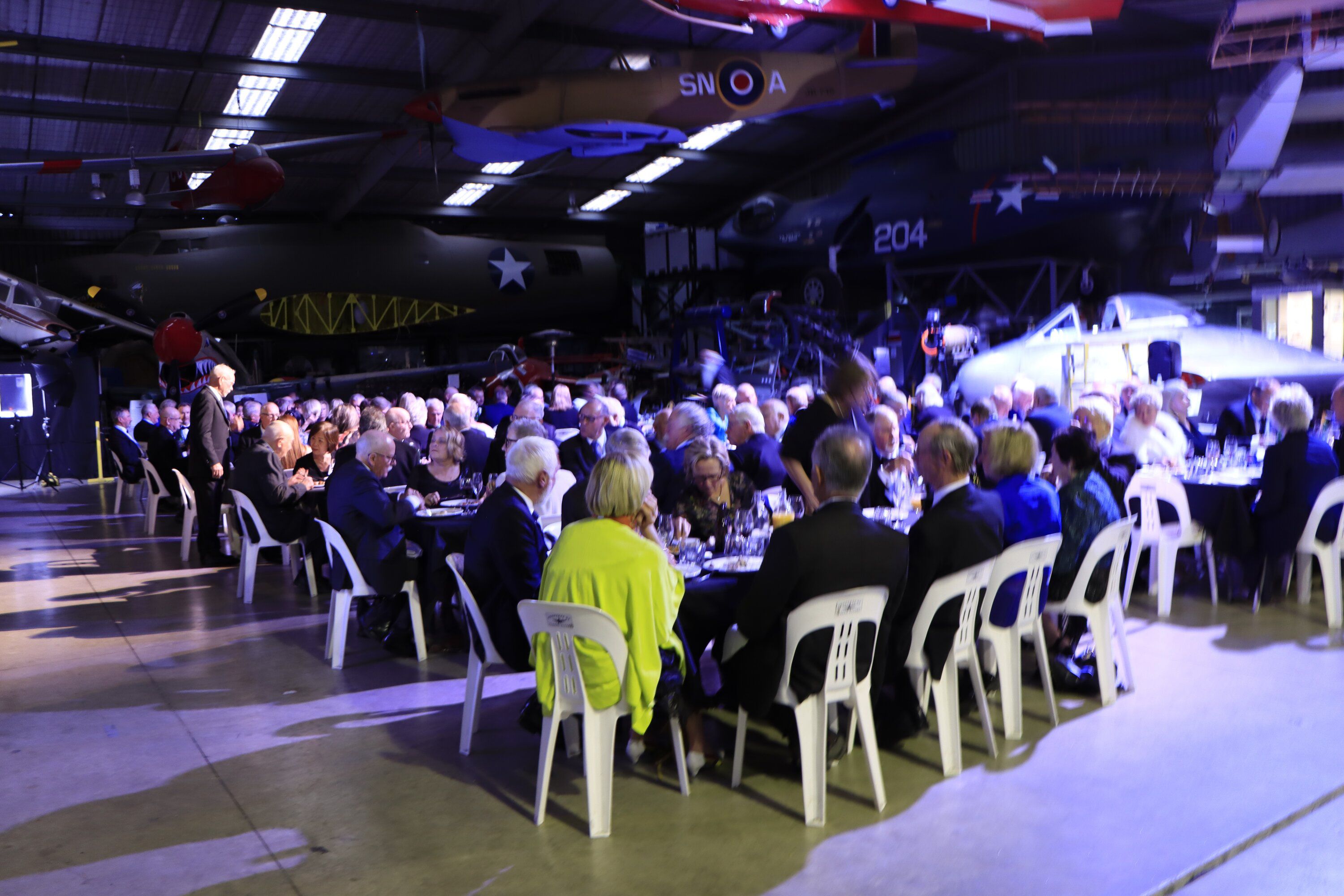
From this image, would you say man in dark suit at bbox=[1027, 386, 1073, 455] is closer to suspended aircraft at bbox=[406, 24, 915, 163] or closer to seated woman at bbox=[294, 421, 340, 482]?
seated woman at bbox=[294, 421, 340, 482]

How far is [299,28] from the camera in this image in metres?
10.9

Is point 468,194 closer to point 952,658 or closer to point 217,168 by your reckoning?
point 217,168

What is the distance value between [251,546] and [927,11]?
5728mm

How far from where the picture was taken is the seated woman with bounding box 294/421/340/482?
600cm

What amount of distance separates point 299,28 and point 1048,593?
10819mm

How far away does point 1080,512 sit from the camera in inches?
142

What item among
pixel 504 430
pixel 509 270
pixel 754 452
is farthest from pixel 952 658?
pixel 509 270

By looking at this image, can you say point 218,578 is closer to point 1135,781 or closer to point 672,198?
point 1135,781

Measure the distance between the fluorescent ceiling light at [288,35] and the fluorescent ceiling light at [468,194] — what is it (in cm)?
612

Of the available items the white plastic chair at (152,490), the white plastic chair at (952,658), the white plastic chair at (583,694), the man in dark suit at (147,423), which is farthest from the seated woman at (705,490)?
the man in dark suit at (147,423)

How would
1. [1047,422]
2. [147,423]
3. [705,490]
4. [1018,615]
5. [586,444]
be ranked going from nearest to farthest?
1. [1018,615]
2. [705,490]
3. [586,444]
4. [1047,422]
5. [147,423]

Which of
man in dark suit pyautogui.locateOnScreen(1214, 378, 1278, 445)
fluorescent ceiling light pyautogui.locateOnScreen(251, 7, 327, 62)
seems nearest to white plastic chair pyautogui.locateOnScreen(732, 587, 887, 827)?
man in dark suit pyautogui.locateOnScreen(1214, 378, 1278, 445)

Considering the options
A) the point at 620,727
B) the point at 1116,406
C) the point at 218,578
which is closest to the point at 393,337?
the point at 218,578

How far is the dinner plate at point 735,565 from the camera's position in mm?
3229
